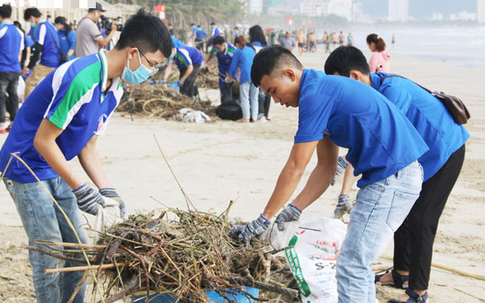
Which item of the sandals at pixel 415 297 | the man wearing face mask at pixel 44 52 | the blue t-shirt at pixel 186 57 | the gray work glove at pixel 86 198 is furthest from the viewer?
the blue t-shirt at pixel 186 57

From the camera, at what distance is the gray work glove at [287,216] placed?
3.00 meters

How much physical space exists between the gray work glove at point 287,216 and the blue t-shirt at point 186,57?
875 centimetres

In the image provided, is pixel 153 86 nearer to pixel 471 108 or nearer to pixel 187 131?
pixel 187 131

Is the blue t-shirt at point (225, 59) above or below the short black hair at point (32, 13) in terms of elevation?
below

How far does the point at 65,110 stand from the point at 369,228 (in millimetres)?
1463

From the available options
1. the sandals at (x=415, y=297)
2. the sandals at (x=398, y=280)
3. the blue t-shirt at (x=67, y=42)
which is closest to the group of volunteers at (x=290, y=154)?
the sandals at (x=415, y=297)

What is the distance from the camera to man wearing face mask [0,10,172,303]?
2.60 metres

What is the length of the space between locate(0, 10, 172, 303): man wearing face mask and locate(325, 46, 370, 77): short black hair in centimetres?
100

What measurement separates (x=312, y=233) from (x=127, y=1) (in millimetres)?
60140

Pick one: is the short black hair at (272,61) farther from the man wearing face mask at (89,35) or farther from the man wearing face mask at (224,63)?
the man wearing face mask at (224,63)

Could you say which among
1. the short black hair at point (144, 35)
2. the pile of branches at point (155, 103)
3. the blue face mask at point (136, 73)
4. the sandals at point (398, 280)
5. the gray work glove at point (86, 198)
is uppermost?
the short black hair at point (144, 35)

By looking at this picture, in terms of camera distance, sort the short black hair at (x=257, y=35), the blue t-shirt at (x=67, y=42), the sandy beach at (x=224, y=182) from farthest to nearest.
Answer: the blue t-shirt at (x=67, y=42) → the short black hair at (x=257, y=35) → the sandy beach at (x=224, y=182)

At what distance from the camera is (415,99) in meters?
3.33

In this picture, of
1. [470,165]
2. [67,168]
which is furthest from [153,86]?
[67,168]
